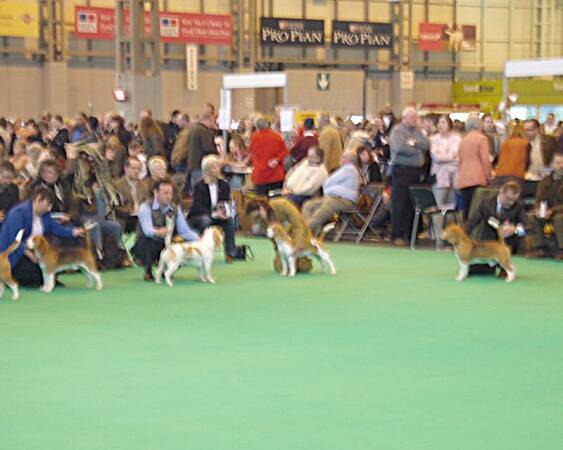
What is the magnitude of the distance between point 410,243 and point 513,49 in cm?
2514

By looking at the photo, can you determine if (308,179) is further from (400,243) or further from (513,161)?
(513,161)

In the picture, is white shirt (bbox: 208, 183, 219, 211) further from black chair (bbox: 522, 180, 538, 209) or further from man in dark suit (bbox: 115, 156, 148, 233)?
black chair (bbox: 522, 180, 538, 209)

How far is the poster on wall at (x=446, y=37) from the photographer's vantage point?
3409 centimetres

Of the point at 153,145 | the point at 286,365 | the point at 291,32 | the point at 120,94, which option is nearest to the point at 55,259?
the point at 286,365

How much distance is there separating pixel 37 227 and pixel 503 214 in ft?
12.8

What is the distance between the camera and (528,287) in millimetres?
8906

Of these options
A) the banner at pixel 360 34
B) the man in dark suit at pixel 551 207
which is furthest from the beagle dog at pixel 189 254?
the banner at pixel 360 34

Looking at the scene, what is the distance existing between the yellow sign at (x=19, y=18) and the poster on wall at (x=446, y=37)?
40.0ft

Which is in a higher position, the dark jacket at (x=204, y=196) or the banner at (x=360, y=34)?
the banner at (x=360, y=34)

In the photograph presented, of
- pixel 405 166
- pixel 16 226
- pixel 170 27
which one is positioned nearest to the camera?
pixel 16 226

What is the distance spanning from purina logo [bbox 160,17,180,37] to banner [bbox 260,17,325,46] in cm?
267

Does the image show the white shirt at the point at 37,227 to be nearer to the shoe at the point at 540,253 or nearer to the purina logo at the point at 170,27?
the shoe at the point at 540,253

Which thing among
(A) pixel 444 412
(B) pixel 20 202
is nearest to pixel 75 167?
(B) pixel 20 202

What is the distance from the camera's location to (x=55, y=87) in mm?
27984
